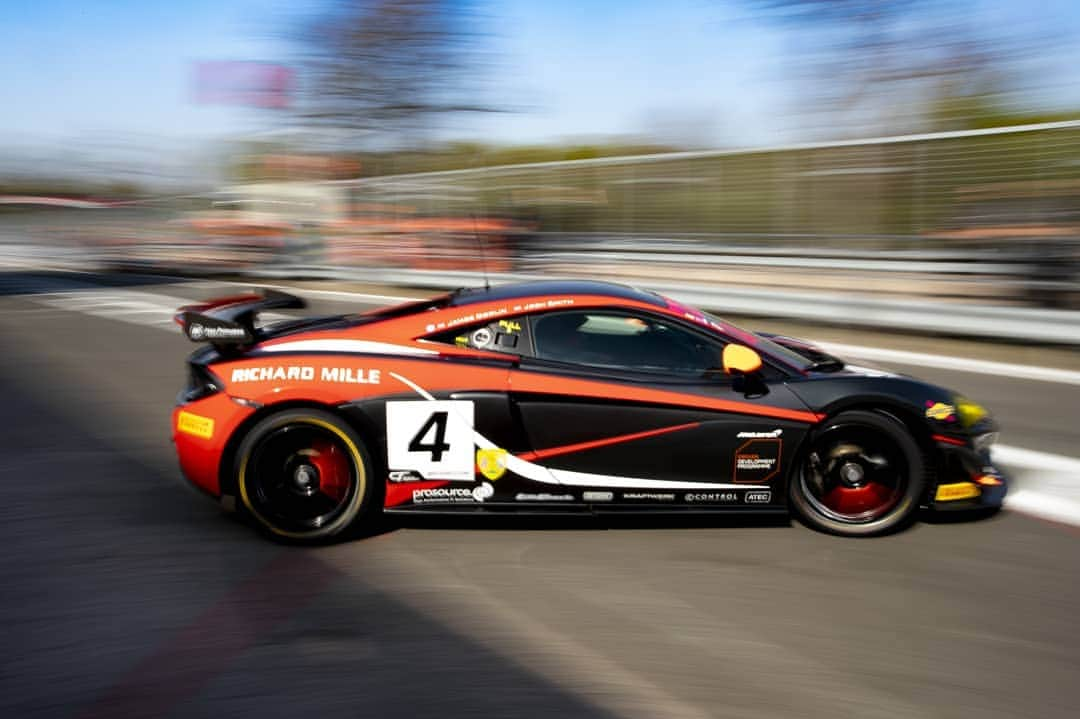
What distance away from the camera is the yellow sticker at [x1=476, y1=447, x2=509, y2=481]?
446cm

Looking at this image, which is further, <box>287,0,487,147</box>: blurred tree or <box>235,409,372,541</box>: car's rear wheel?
<box>287,0,487,147</box>: blurred tree

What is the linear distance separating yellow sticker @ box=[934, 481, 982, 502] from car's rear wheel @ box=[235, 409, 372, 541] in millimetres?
2744

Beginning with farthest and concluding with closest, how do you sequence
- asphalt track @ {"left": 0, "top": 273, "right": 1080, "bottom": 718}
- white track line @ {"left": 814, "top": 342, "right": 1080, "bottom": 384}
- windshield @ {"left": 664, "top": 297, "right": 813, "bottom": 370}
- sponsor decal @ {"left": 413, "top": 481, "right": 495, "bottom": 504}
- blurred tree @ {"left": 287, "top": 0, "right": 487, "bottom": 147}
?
blurred tree @ {"left": 287, "top": 0, "right": 487, "bottom": 147}
white track line @ {"left": 814, "top": 342, "right": 1080, "bottom": 384}
windshield @ {"left": 664, "top": 297, "right": 813, "bottom": 370}
sponsor decal @ {"left": 413, "top": 481, "right": 495, "bottom": 504}
asphalt track @ {"left": 0, "top": 273, "right": 1080, "bottom": 718}

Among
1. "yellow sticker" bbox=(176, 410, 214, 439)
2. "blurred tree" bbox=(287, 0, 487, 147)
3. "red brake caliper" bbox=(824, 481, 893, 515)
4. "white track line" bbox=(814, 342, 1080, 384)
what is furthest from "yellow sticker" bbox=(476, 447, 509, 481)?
"blurred tree" bbox=(287, 0, 487, 147)

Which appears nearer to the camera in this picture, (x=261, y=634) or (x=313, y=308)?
(x=261, y=634)

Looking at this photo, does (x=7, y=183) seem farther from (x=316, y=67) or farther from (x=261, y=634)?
(x=261, y=634)

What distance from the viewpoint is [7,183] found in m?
54.0

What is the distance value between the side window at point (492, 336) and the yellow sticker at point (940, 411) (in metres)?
1.96

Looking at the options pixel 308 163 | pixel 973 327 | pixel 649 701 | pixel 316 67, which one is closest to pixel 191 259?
pixel 308 163

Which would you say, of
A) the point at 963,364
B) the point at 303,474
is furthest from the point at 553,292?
the point at 963,364

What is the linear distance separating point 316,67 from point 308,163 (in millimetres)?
3680

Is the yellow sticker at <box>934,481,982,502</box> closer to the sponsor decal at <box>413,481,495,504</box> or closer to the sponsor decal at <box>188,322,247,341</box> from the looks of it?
the sponsor decal at <box>413,481,495,504</box>

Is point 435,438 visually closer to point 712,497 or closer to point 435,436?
point 435,436

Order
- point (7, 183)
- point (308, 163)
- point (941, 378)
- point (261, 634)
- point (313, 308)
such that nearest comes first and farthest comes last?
point (261, 634) < point (941, 378) < point (313, 308) < point (308, 163) < point (7, 183)
